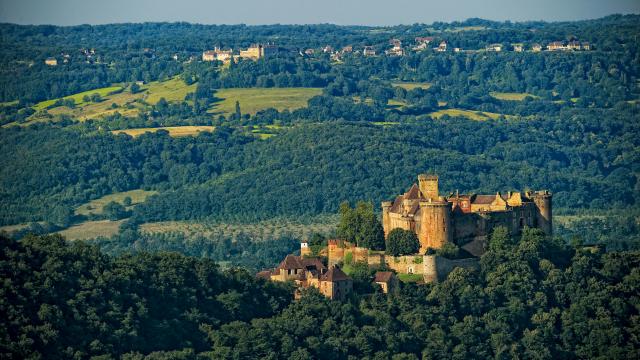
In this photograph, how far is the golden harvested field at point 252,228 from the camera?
447ft

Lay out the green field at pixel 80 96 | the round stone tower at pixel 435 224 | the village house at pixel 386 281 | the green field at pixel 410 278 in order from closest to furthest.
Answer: the village house at pixel 386 281
the green field at pixel 410 278
the round stone tower at pixel 435 224
the green field at pixel 80 96

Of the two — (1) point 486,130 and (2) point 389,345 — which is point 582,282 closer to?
(2) point 389,345

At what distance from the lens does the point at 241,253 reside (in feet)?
427

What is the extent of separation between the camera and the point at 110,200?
503 feet

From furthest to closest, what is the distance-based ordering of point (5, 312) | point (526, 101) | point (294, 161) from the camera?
1. point (526, 101)
2. point (294, 161)
3. point (5, 312)

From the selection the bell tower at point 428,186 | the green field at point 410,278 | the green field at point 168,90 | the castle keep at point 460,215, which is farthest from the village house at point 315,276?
the green field at point 168,90

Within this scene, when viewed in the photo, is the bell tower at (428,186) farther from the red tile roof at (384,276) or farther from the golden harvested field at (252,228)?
the golden harvested field at (252,228)

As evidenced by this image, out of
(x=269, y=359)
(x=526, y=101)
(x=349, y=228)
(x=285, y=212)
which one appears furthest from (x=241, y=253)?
(x=526, y=101)

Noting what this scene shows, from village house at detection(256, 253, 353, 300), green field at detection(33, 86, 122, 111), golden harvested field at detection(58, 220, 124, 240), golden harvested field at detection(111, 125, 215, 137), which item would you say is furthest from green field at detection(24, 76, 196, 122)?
village house at detection(256, 253, 353, 300)

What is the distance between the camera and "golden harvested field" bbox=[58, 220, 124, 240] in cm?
14112

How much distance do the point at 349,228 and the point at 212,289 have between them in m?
8.78

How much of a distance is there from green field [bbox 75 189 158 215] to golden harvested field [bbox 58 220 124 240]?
115 inches

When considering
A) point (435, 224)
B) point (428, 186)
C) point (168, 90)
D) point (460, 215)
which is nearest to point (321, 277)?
point (435, 224)

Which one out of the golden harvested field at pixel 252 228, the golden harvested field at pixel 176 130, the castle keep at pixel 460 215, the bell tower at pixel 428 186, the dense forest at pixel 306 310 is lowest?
the golden harvested field at pixel 252 228
